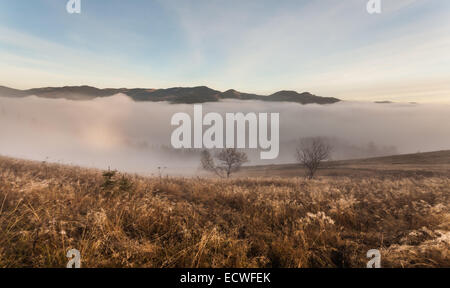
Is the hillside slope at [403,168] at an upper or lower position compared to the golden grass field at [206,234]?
lower

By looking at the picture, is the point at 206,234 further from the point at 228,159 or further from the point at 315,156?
the point at 228,159

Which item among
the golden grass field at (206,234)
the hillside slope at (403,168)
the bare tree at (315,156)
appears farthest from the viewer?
the bare tree at (315,156)

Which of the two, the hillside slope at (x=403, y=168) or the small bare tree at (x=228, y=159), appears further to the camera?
the small bare tree at (x=228, y=159)

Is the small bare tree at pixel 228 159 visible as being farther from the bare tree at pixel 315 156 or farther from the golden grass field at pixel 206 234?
the golden grass field at pixel 206 234

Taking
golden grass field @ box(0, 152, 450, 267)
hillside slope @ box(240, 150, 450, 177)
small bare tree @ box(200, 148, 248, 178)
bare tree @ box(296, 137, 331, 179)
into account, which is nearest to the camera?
golden grass field @ box(0, 152, 450, 267)

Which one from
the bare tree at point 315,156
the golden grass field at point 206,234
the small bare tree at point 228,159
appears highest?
the golden grass field at point 206,234

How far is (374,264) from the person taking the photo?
3.35 meters

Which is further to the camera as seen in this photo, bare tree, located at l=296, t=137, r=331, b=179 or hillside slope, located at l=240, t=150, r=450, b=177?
bare tree, located at l=296, t=137, r=331, b=179

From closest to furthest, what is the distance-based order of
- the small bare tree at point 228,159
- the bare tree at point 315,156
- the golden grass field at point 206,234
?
1. the golden grass field at point 206,234
2. the bare tree at point 315,156
3. the small bare tree at point 228,159

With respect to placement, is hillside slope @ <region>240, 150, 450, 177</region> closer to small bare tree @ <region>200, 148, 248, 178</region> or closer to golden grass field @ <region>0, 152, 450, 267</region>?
small bare tree @ <region>200, 148, 248, 178</region>

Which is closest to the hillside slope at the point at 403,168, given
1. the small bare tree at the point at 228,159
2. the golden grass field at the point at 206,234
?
the small bare tree at the point at 228,159

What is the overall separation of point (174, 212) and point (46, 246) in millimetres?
2460

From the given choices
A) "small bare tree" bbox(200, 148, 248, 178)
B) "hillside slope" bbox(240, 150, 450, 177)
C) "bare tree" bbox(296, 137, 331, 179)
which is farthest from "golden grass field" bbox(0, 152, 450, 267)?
"small bare tree" bbox(200, 148, 248, 178)
